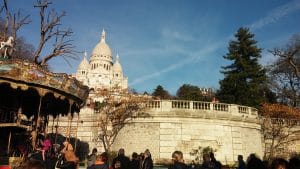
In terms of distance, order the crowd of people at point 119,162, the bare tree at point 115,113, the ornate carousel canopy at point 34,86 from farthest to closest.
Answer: the bare tree at point 115,113
the ornate carousel canopy at point 34,86
the crowd of people at point 119,162

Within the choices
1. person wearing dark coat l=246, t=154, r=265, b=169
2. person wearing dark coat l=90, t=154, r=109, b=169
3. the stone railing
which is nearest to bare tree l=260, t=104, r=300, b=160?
the stone railing

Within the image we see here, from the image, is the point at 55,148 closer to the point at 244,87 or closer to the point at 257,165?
the point at 257,165

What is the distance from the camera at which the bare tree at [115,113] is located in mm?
26750

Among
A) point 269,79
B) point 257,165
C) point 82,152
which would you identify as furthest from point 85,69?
point 257,165

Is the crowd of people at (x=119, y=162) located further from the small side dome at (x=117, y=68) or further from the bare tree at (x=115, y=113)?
the small side dome at (x=117, y=68)

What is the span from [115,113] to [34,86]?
39.6 ft

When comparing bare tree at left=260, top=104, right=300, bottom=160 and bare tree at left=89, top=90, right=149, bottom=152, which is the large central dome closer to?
bare tree at left=89, top=90, right=149, bottom=152

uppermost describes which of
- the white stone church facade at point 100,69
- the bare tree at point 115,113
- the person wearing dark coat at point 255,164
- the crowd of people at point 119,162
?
the white stone church facade at point 100,69

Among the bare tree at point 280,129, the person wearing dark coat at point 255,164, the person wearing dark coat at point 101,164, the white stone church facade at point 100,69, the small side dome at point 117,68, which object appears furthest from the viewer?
the small side dome at point 117,68

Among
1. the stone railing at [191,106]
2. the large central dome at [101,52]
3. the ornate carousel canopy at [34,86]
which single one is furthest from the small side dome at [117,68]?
the ornate carousel canopy at [34,86]

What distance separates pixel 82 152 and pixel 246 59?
28540mm

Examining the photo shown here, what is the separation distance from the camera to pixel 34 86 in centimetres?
1602

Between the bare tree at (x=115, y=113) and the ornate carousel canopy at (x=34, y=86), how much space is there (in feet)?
23.1

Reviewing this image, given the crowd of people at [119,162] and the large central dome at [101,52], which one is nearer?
the crowd of people at [119,162]
